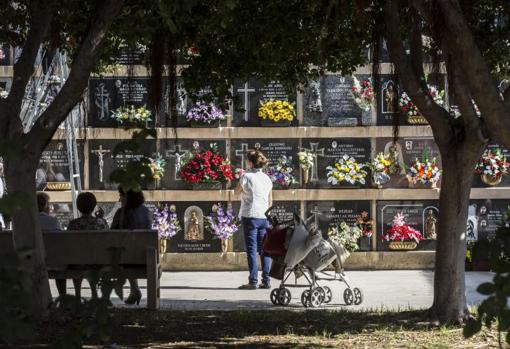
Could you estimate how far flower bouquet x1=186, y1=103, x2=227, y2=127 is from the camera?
48.8 feet

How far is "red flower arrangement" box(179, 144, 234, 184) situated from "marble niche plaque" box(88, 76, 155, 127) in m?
0.82

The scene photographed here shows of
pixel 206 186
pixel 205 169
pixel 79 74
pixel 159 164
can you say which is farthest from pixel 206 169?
pixel 79 74

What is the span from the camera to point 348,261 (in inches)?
592

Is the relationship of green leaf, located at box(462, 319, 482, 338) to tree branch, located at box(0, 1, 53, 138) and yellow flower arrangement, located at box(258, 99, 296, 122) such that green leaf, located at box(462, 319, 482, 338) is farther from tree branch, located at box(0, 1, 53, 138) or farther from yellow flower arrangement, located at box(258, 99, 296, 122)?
yellow flower arrangement, located at box(258, 99, 296, 122)

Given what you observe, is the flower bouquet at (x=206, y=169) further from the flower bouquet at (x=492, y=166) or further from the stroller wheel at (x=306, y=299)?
the stroller wheel at (x=306, y=299)

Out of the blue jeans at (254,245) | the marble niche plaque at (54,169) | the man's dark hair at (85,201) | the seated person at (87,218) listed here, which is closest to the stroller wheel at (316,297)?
the blue jeans at (254,245)

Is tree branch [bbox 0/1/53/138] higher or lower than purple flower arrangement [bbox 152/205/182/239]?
higher

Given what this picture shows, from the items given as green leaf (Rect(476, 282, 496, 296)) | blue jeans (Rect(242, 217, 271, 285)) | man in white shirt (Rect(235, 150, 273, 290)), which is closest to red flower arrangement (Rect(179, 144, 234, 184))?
man in white shirt (Rect(235, 150, 273, 290))

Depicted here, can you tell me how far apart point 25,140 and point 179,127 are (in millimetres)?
6874

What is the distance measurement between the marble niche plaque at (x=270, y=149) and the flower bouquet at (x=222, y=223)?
0.69 m

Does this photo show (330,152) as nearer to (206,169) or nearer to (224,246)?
(206,169)

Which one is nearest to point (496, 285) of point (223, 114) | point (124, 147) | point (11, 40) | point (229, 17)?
point (124, 147)

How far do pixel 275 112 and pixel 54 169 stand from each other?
326 cm

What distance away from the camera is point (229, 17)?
7.89m
